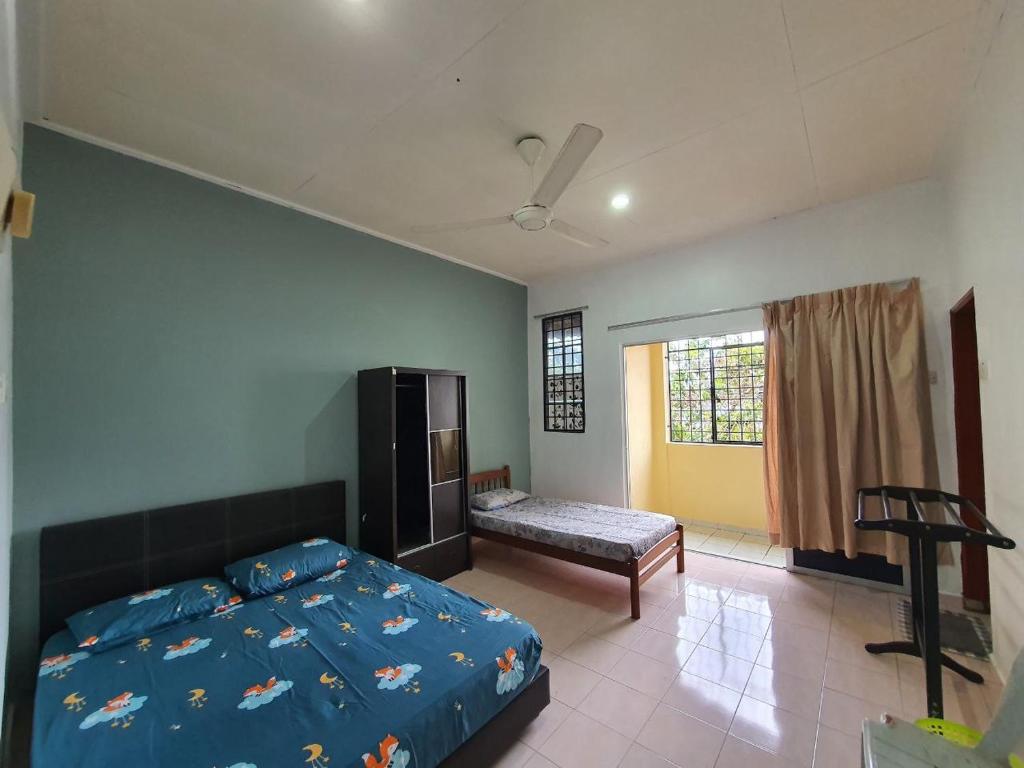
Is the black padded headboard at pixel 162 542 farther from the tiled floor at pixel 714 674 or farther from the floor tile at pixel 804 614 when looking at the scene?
the floor tile at pixel 804 614

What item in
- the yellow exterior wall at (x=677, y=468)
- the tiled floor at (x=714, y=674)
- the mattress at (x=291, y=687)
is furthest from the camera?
the yellow exterior wall at (x=677, y=468)

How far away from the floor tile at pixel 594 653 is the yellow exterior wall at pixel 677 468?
6.56ft

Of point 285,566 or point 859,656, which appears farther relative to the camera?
point 285,566

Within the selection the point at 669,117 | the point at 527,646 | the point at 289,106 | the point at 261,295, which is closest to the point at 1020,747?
the point at 527,646

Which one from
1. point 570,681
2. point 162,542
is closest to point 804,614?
point 570,681

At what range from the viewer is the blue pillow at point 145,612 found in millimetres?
1965

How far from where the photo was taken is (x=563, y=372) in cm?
491

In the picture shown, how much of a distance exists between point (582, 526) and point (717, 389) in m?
2.72

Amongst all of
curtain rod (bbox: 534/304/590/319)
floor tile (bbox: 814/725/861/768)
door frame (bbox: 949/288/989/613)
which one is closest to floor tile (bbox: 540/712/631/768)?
floor tile (bbox: 814/725/861/768)

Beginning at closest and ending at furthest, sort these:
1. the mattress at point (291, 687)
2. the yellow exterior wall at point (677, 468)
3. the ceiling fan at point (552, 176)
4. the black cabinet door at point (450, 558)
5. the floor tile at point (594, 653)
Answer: the mattress at point (291, 687)
the ceiling fan at point (552, 176)
the floor tile at point (594, 653)
the black cabinet door at point (450, 558)
the yellow exterior wall at point (677, 468)

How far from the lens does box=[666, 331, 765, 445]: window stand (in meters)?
4.85

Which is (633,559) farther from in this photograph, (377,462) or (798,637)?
(377,462)

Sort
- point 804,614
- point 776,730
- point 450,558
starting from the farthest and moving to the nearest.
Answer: point 450,558 < point 804,614 < point 776,730

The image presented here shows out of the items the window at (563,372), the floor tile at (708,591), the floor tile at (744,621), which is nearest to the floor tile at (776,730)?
the floor tile at (744,621)
